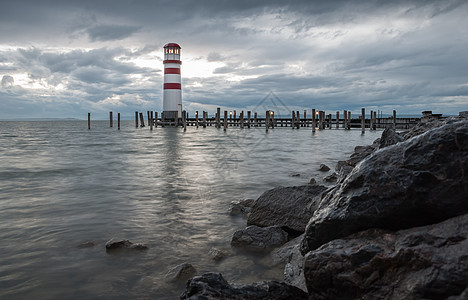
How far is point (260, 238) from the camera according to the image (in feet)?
14.1

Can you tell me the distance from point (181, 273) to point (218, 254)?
65cm

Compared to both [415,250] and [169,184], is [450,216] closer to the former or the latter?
[415,250]

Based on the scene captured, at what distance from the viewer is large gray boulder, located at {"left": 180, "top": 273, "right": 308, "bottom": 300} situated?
2.38 m

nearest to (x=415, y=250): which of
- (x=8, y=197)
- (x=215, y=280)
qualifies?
(x=215, y=280)

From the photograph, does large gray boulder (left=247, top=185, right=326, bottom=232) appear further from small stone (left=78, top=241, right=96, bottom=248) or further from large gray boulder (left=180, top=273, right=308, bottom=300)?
small stone (left=78, top=241, right=96, bottom=248)

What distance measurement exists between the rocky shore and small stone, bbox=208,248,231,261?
1425 mm

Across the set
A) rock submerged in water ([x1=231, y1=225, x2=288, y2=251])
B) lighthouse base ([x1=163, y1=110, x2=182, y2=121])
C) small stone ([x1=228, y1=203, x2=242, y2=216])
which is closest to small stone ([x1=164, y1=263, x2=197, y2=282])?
rock submerged in water ([x1=231, y1=225, x2=288, y2=251])

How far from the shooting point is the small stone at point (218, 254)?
402 cm

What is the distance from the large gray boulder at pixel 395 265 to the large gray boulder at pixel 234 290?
18cm

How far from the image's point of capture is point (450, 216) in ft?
7.48

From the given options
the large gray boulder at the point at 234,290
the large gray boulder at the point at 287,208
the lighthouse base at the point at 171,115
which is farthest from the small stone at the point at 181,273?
the lighthouse base at the point at 171,115

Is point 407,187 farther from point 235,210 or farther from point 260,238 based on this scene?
point 235,210

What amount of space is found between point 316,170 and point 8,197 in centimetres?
890

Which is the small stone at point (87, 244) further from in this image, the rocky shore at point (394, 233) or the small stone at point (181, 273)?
the rocky shore at point (394, 233)
